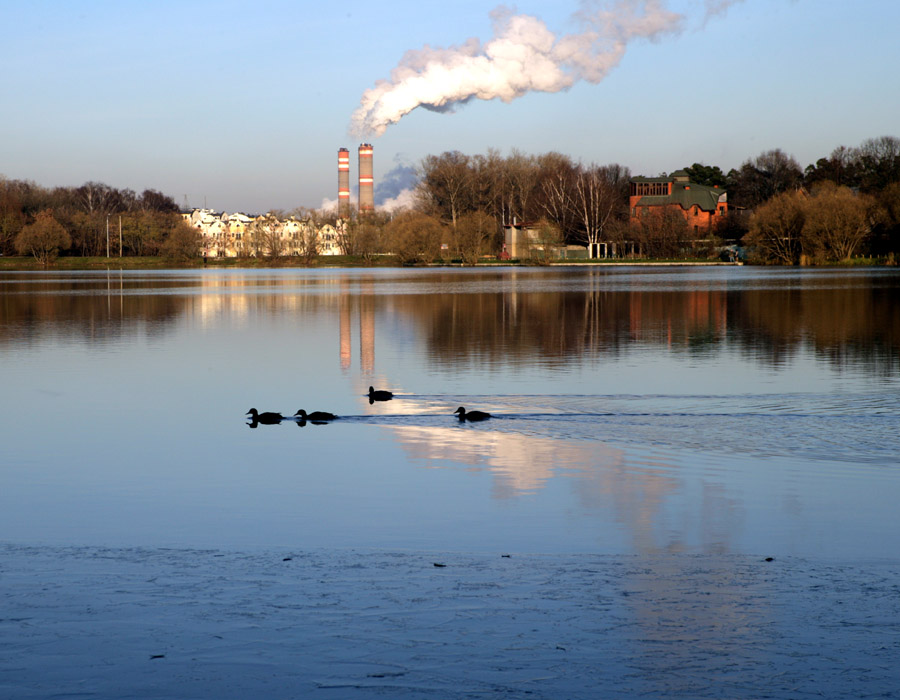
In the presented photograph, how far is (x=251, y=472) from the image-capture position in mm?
9742

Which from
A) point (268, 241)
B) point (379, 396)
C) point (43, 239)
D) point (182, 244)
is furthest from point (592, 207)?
point (379, 396)

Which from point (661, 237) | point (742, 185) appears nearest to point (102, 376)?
point (661, 237)

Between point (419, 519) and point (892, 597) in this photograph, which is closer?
point (892, 597)

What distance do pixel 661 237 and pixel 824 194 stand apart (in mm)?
24449

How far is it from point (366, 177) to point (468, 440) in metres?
121

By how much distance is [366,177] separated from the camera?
426 feet

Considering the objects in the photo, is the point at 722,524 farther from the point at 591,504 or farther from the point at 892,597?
the point at 892,597

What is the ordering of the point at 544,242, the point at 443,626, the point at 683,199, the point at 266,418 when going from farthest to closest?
the point at 683,199, the point at 544,242, the point at 266,418, the point at 443,626

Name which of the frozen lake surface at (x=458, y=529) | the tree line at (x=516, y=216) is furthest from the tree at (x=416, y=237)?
the frozen lake surface at (x=458, y=529)

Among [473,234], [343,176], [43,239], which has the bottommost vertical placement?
[473,234]

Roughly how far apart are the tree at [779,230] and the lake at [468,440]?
5719 centimetres

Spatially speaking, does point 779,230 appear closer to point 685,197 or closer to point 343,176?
point 685,197

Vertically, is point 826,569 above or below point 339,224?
below

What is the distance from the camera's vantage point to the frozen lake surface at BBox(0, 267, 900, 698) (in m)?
→ 4.80
